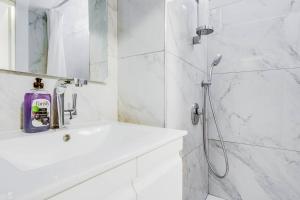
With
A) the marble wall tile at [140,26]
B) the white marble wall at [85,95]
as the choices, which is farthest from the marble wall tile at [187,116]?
the white marble wall at [85,95]

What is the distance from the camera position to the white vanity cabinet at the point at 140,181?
1.12 ft

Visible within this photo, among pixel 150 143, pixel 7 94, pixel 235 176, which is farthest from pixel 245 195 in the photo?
pixel 7 94

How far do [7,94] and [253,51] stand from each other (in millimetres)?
1523

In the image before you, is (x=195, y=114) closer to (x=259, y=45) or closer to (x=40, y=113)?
(x=259, y=45)

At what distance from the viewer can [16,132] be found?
613 mm

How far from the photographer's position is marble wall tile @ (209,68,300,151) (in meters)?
1.22

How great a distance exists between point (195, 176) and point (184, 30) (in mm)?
992

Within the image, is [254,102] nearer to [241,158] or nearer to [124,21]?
[241,158]

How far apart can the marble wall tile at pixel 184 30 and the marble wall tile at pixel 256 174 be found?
751 millimetres

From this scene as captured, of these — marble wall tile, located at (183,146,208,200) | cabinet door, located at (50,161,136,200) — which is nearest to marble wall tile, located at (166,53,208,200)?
marble wall tile, located at (183,146,208,200)

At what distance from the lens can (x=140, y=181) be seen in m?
0.48

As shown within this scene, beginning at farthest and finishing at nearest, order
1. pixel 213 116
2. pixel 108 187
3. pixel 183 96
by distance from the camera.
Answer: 1. pixel 213 116
2. pixel 183 96
3. pixel 108 187

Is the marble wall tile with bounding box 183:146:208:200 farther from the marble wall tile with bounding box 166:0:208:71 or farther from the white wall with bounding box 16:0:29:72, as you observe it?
the white wall with bounding box 16:0:29:72

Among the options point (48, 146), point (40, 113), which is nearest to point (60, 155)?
point (48, 146)
